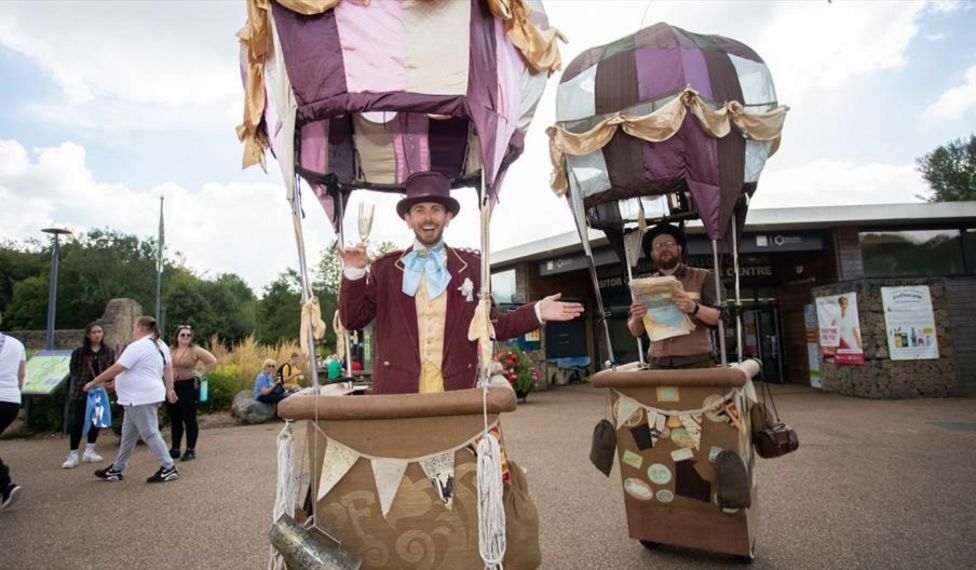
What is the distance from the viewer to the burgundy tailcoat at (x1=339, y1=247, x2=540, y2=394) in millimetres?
2160

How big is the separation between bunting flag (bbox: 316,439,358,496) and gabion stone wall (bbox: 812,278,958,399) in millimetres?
11011

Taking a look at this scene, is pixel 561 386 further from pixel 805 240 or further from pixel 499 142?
pixel 499 142

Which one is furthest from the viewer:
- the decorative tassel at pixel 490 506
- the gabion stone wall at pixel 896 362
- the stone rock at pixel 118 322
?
the gabion stone wall at pixel 896 362

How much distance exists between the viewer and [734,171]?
3230mm

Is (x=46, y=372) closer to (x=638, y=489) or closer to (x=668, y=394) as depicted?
(x=638, y=489)

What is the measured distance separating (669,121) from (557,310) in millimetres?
1803

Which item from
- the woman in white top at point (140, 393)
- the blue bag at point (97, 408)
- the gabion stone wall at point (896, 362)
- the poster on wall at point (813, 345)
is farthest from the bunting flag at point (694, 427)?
the poster on wall at point (813, 345)

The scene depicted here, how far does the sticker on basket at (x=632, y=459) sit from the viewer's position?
295 centimetres

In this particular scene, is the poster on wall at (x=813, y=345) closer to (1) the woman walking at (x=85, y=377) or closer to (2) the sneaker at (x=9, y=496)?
(1) the woman walking at (x=85, y=377)

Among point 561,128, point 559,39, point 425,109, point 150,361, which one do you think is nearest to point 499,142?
point 425,109

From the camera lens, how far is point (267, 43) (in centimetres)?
204

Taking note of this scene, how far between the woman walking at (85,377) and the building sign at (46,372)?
60.7 inches

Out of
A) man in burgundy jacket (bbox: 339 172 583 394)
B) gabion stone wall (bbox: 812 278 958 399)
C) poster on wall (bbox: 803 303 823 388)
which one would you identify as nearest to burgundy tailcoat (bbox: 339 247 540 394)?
man in burgundy jacket (bbox: 339 172 583 394)

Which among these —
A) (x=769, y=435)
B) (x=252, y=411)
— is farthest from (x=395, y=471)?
(x=252, y=411)
